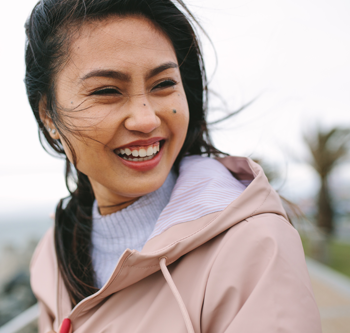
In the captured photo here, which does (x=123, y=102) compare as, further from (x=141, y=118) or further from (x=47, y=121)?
(x=47, y=121)

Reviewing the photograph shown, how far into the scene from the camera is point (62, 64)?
1444 millimetres

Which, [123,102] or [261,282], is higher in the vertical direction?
[123,102]

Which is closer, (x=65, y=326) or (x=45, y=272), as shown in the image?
(x=65, y=326)


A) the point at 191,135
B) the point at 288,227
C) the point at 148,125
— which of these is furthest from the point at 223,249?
the point at 191,135

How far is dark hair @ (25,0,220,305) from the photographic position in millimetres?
1424

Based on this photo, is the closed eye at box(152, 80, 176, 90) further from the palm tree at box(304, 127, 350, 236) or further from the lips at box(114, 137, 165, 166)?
the palm tree at box(304, 127, 350, 236)

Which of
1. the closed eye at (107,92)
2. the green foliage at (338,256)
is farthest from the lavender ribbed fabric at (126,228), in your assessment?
the green foliage at (338,256)

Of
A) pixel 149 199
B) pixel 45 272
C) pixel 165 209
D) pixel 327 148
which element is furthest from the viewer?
pixel 327 148

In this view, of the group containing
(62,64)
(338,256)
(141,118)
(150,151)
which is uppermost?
(62,64)

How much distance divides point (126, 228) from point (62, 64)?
87 cm

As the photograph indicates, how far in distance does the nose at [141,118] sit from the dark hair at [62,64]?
0.34m

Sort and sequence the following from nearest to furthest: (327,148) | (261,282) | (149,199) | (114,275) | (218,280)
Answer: (261,282) < (218,280) < (114,275) < (149,199) < (327,148)

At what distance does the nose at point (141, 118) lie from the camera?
1.31 meters

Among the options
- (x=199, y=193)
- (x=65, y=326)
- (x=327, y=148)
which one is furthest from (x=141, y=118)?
(x=327, y=148)
